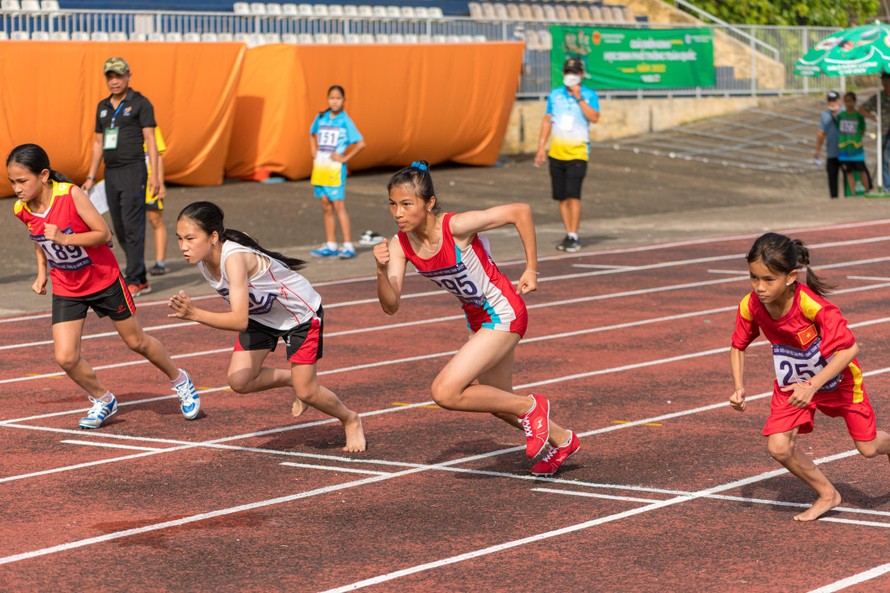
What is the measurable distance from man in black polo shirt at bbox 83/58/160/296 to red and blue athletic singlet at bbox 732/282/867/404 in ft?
27.4

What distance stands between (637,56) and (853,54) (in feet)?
32.7

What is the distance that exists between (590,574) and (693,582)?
40cm

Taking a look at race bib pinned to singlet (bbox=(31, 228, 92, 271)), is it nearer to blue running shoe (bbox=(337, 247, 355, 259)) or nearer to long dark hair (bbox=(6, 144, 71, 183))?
long dark hair (bbox=(6, 144, 71, 183))

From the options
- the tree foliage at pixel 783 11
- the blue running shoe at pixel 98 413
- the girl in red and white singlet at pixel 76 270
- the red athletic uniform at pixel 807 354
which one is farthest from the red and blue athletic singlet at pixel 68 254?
the tree foliage at pixel 783 11

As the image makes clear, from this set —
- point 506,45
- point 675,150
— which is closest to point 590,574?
point 506,45

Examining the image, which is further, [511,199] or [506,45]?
[506,45]

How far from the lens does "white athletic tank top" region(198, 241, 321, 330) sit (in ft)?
Result: 24.7

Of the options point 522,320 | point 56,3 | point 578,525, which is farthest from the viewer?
point 56,3

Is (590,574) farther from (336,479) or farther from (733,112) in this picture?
(733,112)

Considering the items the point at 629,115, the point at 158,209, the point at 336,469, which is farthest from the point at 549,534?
the point at 629,115

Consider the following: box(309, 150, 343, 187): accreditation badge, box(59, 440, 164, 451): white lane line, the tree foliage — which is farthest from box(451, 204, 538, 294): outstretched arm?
the tree foliage

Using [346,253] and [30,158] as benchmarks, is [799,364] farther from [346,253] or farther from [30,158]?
[346,253]

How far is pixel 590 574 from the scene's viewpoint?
559cm

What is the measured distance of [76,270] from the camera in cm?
848
